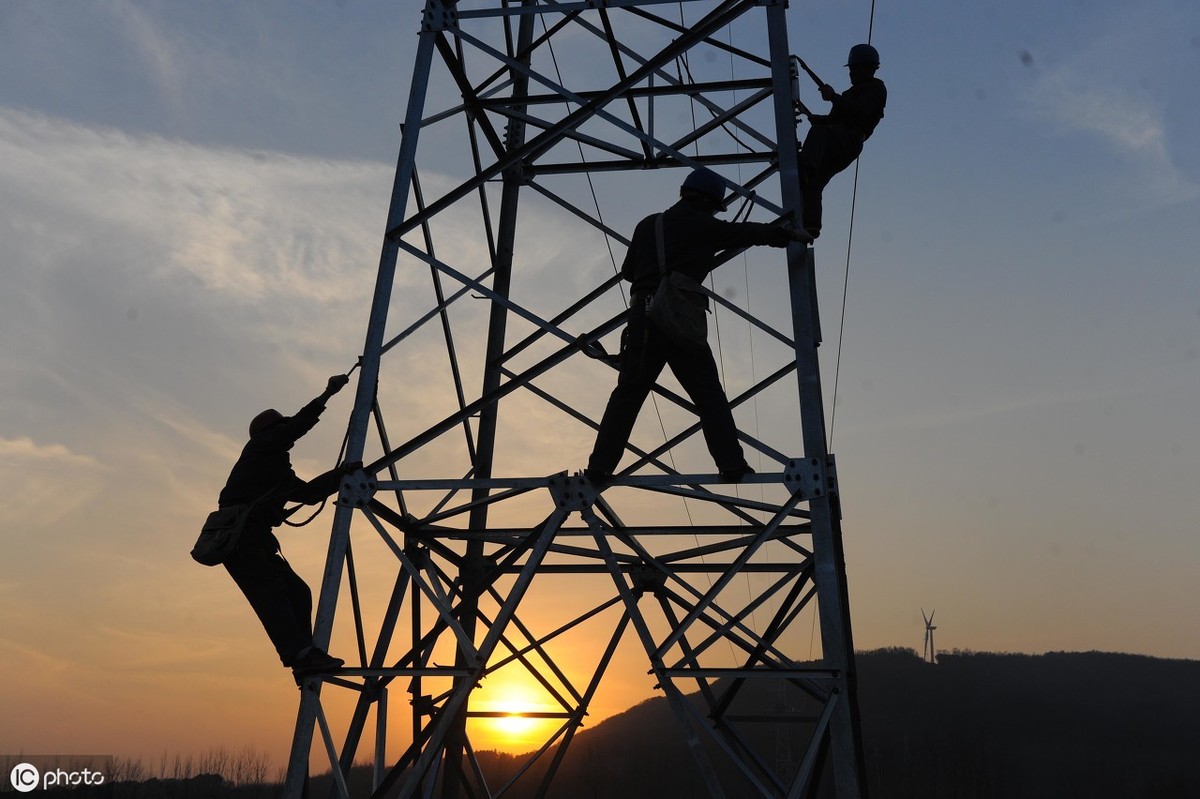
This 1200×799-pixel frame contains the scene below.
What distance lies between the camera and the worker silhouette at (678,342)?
920cm

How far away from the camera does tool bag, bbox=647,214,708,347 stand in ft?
29.8

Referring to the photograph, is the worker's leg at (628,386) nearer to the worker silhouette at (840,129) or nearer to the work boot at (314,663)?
the worker silhouette at (840,129)

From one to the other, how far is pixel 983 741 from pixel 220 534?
143 m

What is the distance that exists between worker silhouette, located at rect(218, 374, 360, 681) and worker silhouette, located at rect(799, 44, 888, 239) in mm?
4338

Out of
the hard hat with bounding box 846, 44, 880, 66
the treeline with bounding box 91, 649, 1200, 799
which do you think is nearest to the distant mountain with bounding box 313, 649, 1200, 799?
the treeline with bounding box 91, 649, 1200, 799

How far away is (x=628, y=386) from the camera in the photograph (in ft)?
30.9

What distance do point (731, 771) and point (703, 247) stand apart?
122737mm

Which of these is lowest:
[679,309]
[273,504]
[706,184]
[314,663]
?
[314,663]

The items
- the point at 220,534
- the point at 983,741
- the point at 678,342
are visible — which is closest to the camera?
the point at 678,342

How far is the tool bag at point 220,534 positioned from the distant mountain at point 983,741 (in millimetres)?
112476

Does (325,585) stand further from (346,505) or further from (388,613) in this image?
(388,613)

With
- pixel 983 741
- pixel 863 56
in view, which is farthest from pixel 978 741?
pixel 863 56

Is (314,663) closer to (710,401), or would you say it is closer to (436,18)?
(710,401)

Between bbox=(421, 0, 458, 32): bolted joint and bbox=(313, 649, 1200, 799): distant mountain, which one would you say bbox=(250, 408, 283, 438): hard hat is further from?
bbox=(313, 649, 1200, 799): distant mountain
